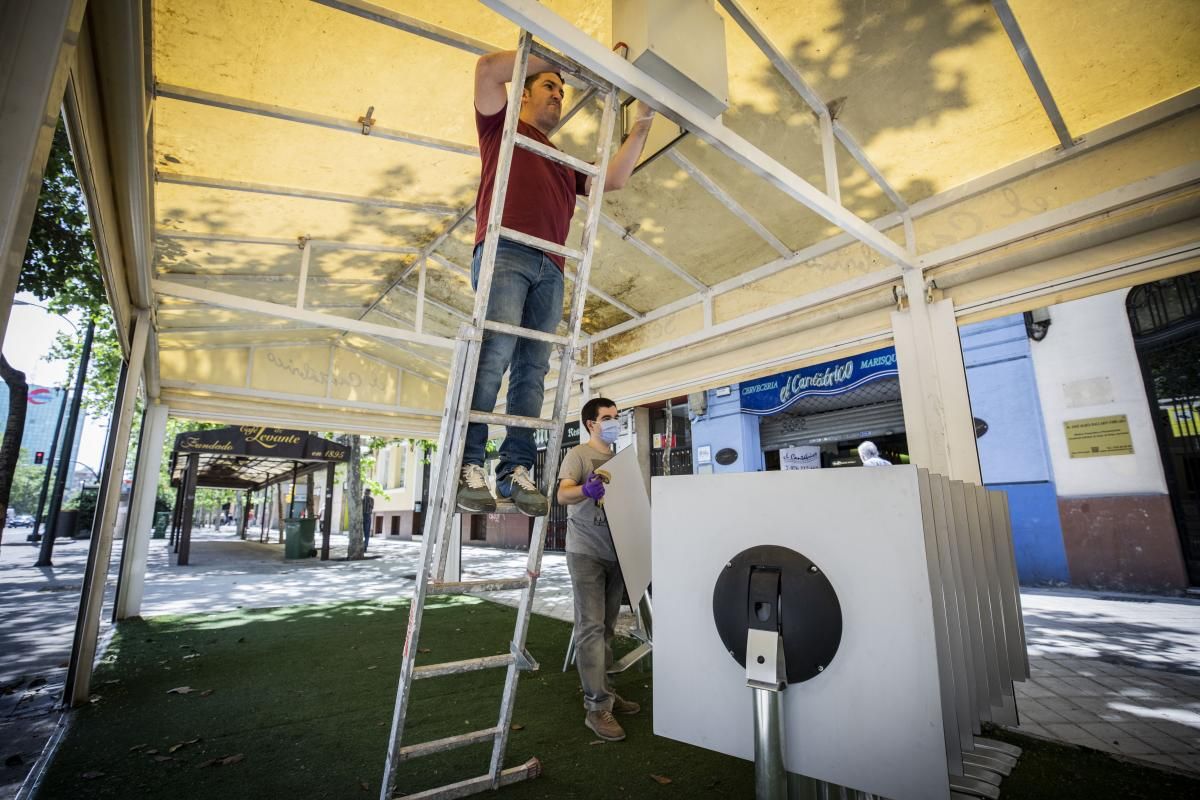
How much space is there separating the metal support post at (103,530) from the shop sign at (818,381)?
7.37 meters

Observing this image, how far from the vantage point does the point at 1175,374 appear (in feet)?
24.2

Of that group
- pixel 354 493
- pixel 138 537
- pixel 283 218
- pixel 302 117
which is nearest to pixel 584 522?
pixel 302 117

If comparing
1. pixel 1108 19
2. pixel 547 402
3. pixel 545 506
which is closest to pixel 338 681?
pixel 545 506

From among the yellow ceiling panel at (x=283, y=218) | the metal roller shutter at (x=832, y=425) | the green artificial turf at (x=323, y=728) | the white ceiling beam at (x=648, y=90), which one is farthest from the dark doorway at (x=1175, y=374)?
the yellow ceiling panel at (x=283, y=218)

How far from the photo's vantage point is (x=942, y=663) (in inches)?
46.4

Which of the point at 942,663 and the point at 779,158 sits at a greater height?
the point at 779,158

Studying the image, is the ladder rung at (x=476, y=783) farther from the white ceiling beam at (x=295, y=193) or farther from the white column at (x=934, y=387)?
the white ceiling beam at (x=295, y=193)

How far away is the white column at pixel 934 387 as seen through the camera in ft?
12.0

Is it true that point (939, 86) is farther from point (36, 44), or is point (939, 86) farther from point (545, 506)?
point (36, 44)

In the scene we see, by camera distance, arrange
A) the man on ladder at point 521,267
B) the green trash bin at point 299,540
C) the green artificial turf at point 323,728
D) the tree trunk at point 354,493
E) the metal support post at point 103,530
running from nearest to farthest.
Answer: the man on ladder at point 521,267
the green artificial turf at point 323,728
the metal support post at point 103,530
the tree trunk at point 354,493
the green trash bin at point 299,540

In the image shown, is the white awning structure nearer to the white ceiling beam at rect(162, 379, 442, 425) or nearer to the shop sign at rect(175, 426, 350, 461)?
the white ceiling beam at rect(162, 379, 442, 425)

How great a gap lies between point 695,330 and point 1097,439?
639 cm

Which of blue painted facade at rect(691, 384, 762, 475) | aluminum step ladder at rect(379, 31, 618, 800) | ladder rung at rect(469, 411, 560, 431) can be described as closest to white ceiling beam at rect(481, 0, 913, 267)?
aluminum step ladder at rect(379, 31, 618, 800)

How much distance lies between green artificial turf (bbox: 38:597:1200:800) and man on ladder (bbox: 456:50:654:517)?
125 centimetres
